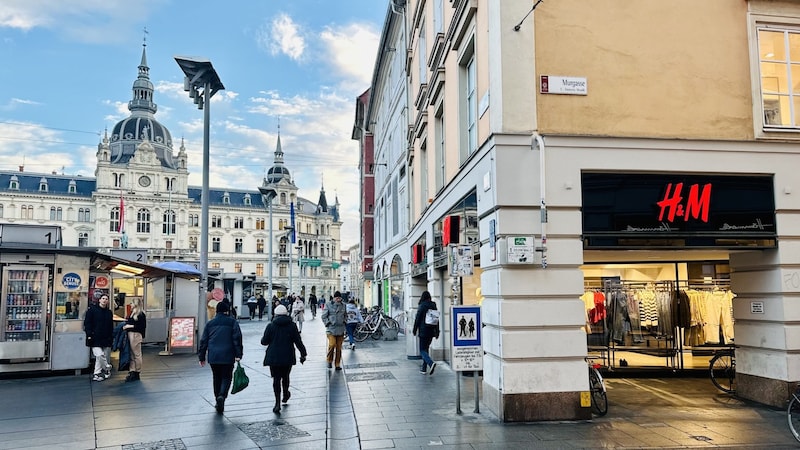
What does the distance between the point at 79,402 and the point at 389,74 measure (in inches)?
919

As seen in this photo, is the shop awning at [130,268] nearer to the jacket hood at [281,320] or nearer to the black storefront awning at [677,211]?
the jacket hood at [281,320]

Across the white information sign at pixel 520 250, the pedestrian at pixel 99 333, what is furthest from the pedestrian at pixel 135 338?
the white information sign at pixel 520 250

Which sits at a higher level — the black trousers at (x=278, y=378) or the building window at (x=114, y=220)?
the building window at (x=114, y=220)

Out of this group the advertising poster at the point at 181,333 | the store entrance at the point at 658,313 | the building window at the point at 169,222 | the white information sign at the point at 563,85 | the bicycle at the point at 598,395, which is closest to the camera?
the bicycle at the point at 598,395

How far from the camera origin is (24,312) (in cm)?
1364

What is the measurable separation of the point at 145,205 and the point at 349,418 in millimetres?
93532

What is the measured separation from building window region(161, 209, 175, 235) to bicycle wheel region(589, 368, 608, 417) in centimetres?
9505

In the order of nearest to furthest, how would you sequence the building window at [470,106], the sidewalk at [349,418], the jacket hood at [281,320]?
1. the sidewalk at [349,418]
2. the jacket hood at [281,320]
3. the building window at [470,106]

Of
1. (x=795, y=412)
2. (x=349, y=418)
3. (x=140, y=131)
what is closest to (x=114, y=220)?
(x=140, y=131)

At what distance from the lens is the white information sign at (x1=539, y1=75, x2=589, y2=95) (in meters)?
8.62

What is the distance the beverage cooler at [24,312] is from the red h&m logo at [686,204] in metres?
13.2

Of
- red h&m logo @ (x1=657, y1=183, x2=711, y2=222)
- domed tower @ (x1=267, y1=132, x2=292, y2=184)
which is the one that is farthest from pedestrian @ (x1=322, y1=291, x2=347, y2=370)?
domed tower @ (x1=267, y1=132, x2=292, y2=184)

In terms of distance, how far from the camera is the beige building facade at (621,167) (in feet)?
26.8

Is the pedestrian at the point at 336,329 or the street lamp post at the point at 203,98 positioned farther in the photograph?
the street lamp post at the point at 203,98
